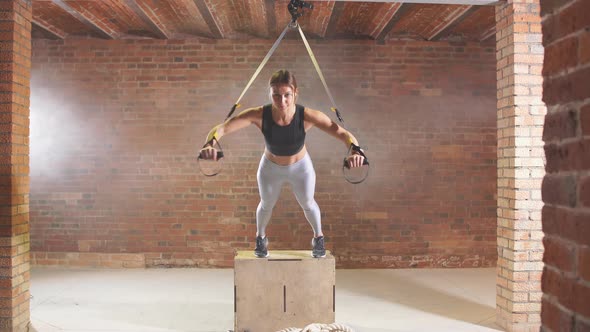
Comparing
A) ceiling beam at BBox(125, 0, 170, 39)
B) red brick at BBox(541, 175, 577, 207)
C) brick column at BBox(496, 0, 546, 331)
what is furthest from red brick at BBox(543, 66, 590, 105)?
ceiling beam at BBox(125, 0, 170, 39)

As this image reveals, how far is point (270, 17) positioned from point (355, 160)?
265 centimetres

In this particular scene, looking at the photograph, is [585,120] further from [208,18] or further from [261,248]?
[208,18]

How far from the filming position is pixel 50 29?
5.51m

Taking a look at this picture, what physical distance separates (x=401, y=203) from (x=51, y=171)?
4.42 metres

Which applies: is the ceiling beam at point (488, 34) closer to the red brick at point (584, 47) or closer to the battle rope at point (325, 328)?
the battle rope at point (325, 328)

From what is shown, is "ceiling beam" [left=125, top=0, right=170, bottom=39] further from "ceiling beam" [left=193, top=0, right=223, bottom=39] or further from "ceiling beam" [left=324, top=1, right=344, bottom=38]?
"ceiling beam" [left=324, top=1, right=344, bottom=38]

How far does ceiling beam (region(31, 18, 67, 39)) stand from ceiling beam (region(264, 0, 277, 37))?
254 cm

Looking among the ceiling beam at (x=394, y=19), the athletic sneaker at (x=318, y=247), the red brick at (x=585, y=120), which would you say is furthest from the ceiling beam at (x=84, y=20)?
the red brick at (x=585, y=120)

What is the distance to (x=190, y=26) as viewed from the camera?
546 cm

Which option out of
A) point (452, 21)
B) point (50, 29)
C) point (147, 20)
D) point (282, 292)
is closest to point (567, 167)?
point (282, 292)

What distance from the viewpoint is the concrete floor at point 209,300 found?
383 cm

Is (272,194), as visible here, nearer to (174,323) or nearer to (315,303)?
(315,303)

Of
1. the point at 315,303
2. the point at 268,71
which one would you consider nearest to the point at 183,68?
the point at 268,71

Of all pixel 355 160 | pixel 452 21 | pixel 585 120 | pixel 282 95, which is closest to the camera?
pixel 585 120
